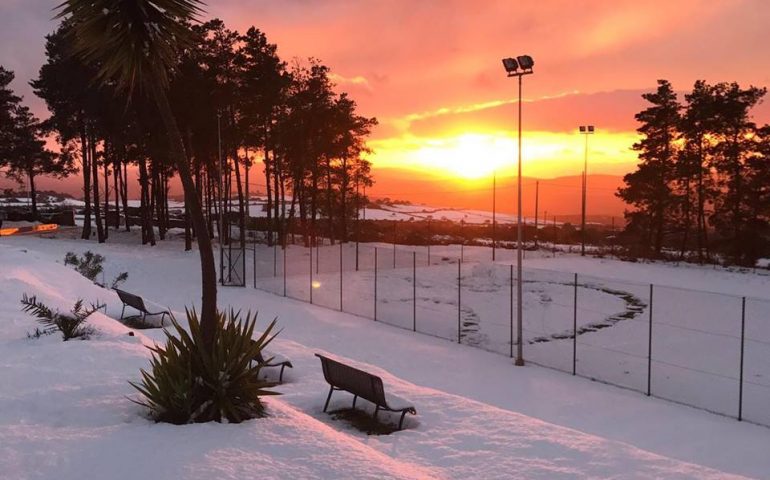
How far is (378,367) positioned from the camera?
15023 millimetres

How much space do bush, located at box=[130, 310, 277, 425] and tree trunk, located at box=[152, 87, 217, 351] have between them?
129 mm

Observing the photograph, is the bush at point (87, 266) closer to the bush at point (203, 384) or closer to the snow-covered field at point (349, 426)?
the snow-covered field at point (349, 426)

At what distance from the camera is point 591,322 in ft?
78.5

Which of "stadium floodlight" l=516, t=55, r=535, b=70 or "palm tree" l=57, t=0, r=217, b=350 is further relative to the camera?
"stadium floodlight" l=516, t=55, r=535, b=70

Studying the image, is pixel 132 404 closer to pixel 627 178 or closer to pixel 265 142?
pixel 265 142

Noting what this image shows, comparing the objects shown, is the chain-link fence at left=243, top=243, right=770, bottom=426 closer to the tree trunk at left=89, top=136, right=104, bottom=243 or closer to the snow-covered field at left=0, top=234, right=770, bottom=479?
the snow-covered field at left=0, top=234, right=770, bottom=479

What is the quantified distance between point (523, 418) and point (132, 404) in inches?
245

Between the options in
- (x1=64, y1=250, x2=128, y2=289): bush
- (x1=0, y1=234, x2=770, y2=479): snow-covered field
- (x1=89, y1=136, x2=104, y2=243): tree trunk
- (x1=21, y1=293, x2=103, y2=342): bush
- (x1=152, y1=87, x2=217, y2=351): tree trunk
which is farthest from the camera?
(x1=89, y1=136, x2=104, y2=243): tree trunk

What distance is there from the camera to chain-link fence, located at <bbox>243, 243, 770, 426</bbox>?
52.1 ft

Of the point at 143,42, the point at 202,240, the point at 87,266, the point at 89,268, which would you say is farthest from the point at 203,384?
the point at 87,266

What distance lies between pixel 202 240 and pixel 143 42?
2994 millimetres

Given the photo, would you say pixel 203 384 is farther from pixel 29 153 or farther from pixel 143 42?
pixel 29 153

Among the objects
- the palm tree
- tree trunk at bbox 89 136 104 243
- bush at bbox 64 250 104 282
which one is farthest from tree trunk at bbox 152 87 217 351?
tree trunk at bbox 89 136 104 243

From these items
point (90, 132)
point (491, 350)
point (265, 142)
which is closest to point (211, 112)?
point (265, 142)
